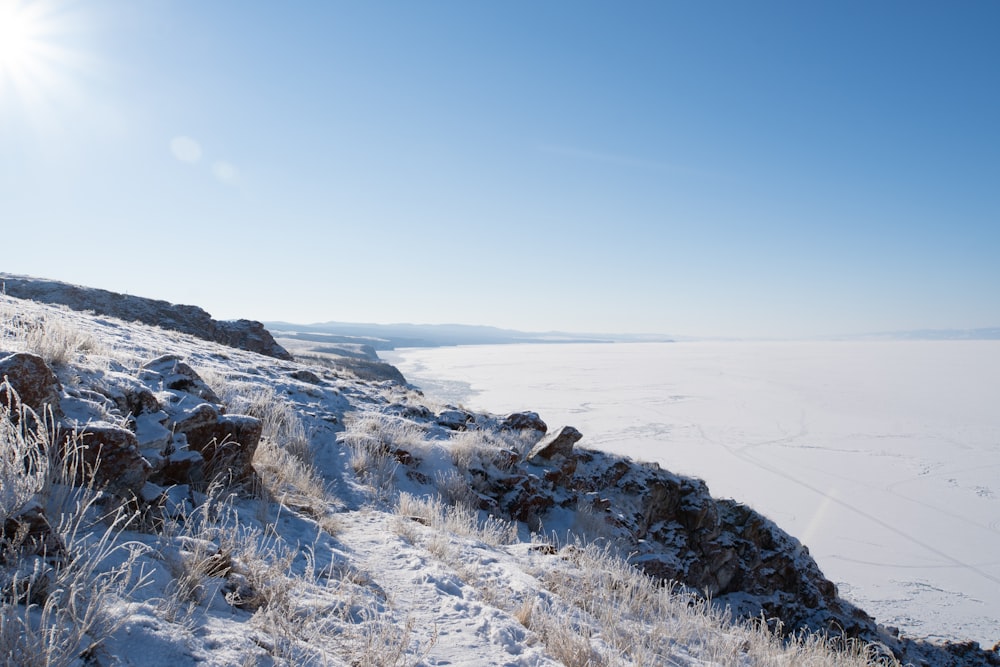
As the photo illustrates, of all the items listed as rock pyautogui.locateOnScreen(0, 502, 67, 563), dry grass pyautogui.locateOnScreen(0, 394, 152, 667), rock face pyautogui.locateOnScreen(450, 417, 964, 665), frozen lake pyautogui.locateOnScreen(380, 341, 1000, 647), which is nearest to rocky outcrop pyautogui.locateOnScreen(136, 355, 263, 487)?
dry grass pyautogui.locateOnScreen(0, 394, 152, 667)

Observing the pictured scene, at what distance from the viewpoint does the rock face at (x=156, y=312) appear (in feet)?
60.2

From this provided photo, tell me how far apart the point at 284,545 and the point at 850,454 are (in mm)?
33111

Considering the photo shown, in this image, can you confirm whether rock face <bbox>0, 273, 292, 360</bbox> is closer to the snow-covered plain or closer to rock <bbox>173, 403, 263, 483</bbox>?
the snow-covered plain

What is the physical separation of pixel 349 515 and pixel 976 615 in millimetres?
17816

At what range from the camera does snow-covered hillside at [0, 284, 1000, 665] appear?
2076 mm

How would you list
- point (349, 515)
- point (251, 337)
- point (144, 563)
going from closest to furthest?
point (144, 563) → point (349, 515) → point (251, 337)

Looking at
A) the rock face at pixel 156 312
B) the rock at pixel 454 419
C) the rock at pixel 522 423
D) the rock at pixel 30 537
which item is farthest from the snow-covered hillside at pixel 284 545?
the rock face at pixel 156 312

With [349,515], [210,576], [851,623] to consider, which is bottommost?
[851,623]

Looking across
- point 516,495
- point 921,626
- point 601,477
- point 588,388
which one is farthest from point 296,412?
point 588,388

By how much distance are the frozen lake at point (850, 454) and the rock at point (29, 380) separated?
9116 mm

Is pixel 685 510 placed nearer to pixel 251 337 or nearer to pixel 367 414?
pixel 367 414

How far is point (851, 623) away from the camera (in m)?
9.03

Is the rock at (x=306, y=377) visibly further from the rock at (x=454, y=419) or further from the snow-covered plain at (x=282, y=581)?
the snow-covered plain at (x=282, y=581)

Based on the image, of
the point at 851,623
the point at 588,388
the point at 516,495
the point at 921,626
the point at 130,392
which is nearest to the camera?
the point at 130,392
